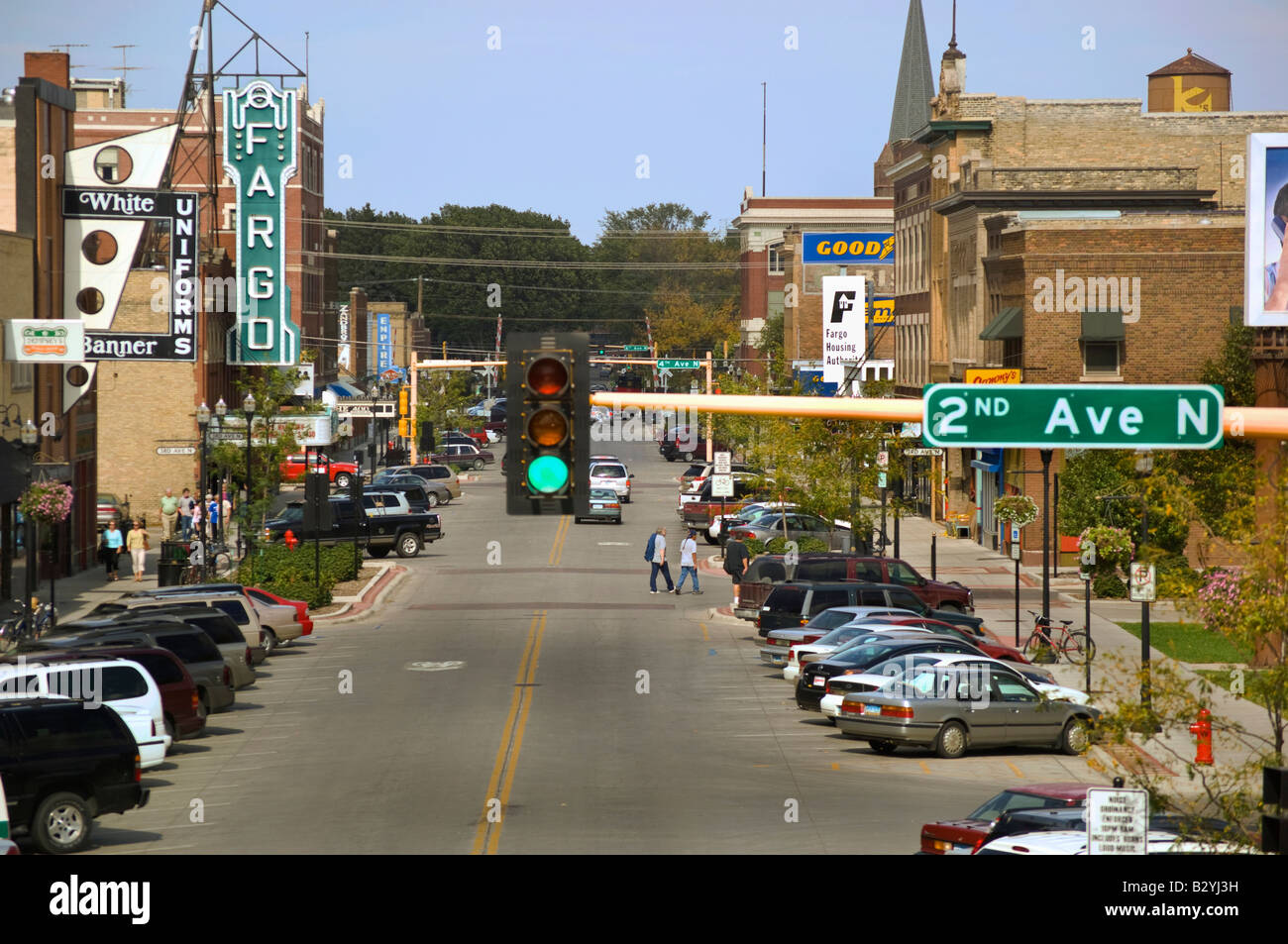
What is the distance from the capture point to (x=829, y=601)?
32.4 metres

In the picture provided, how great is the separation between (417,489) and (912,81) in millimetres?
110583

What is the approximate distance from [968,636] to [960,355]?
99.0 ft

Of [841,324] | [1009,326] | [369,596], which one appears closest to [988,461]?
Result: [1009,326]

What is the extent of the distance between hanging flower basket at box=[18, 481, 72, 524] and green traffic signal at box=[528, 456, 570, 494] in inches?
1089

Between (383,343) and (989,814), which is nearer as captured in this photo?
(989,814)

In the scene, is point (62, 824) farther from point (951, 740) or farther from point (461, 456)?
point (461, 456)

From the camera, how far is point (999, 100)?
60219mm

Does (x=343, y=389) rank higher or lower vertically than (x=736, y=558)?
higher

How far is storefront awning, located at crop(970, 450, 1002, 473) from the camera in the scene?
169 feet

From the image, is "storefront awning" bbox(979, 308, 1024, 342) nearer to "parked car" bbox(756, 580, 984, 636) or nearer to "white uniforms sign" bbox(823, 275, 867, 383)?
"white uniforms sign" bbox(823, 275, 867, 383)

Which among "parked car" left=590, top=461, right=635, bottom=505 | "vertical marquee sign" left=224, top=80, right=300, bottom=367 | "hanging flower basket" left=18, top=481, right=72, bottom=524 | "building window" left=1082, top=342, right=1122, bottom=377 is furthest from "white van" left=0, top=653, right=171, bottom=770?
"parked car" left=590, top=461, right=635, bottom=505

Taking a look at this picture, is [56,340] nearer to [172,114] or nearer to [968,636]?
[968,636]

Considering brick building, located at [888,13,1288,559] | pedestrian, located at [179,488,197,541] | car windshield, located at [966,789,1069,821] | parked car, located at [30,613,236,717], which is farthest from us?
brick building, located at [888,13,1288,559]

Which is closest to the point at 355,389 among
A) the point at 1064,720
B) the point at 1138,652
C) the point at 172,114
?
the point at 172,114
